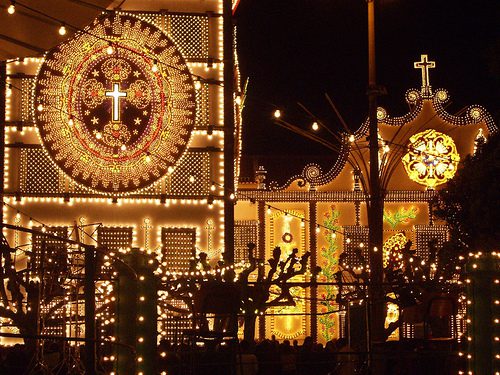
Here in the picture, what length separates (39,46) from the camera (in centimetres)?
1133

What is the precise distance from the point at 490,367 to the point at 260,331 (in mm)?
15788

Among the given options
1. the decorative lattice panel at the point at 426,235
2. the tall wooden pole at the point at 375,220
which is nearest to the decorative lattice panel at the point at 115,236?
the tall wooden pole at the point at 375,220

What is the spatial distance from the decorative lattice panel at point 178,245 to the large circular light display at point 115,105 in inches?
53.2

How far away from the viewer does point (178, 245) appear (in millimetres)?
23453

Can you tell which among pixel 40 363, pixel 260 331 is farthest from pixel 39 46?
pixel 260 331

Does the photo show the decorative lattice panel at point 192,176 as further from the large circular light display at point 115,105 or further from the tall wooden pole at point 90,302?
the tall wooden pole at point 90,302

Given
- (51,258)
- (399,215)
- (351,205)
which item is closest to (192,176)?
(351,205)

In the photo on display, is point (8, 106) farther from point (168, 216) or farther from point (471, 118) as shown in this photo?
point (471, 118)

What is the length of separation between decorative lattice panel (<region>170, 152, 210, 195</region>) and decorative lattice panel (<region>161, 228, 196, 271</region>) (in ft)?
3.01

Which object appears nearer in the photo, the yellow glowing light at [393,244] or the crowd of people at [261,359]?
the crowd of people at [261,359]

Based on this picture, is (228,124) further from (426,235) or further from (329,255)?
(426,235)

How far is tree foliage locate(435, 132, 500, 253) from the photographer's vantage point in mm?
20594

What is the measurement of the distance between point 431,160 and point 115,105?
942 centimetres

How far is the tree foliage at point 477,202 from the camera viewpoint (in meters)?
20.6
